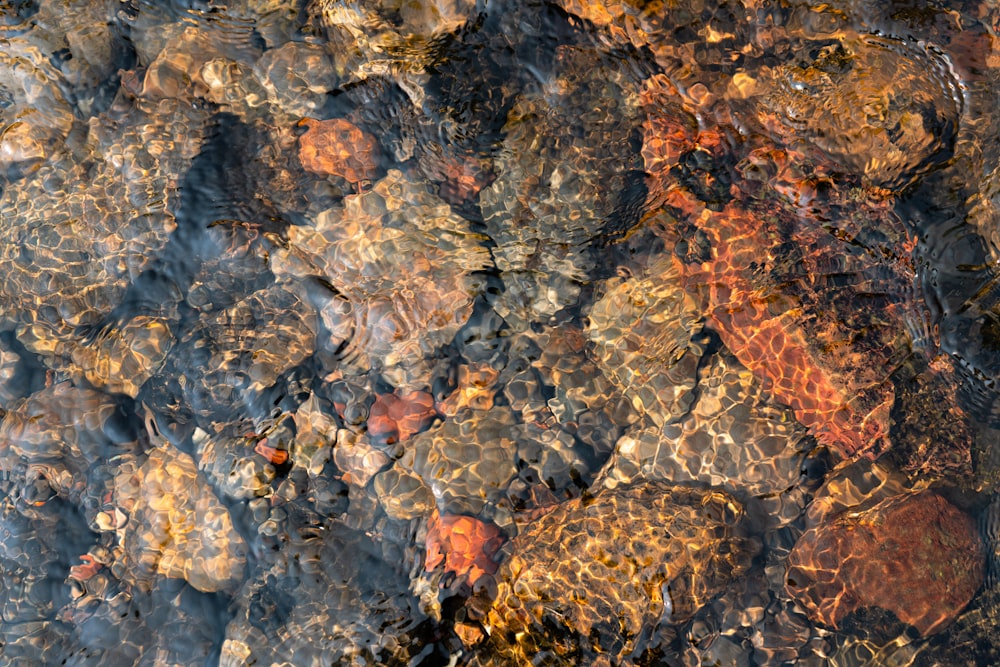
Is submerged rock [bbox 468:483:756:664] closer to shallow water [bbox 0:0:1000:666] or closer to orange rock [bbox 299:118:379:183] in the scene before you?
shallow water [bbox 0:0:1000:666]

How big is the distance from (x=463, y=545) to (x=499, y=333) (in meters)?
1.26

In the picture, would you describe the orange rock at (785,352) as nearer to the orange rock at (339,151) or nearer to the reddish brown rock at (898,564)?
the reddish brown rock at (898,564)

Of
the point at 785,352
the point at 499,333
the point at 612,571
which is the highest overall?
the point at 785,352

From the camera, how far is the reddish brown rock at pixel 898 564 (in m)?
3.46

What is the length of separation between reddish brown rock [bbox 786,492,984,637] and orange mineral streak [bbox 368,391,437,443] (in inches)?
90.0

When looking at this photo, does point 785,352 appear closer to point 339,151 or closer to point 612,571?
point 612,571

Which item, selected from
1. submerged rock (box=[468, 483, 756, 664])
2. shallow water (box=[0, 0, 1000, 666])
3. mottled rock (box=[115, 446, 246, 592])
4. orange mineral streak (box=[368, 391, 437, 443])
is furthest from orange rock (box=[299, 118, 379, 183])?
submerged rock (box=[468, 483, 756, 664])

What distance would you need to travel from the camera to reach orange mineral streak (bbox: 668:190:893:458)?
3.66 meters

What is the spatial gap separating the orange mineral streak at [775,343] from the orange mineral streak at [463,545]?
179 cm

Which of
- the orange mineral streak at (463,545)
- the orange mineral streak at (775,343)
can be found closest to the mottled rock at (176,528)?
the orange mineral streak at (463,545)

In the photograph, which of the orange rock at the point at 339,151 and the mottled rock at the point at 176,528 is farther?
the orange rock at the point at 339,151

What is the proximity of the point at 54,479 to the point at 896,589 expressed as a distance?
5046 millimetres

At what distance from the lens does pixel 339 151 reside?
437 centimetres

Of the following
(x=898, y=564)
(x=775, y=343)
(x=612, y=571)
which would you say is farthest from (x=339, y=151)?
(x=898, y=564)
